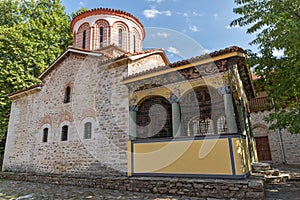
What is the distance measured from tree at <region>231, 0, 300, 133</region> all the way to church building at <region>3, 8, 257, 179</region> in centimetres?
83

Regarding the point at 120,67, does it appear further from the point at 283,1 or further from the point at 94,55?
the point at 283,1

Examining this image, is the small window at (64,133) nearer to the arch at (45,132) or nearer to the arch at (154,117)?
the arch at (45,132)

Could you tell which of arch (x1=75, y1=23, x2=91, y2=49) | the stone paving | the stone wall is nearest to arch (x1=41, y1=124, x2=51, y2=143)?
the stone paving

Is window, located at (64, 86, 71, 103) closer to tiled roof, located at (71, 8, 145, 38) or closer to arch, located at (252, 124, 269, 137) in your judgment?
tiled roof, located at (71, 8, 145, 38)

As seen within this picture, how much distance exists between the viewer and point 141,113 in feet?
24.6

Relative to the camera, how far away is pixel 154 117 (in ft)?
27.3

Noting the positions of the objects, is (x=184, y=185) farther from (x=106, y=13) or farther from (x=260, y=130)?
(x=260, y=130)

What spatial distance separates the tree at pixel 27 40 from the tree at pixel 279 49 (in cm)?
1303

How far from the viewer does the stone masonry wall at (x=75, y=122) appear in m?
7.57

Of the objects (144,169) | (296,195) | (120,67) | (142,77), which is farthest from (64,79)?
(296,195)

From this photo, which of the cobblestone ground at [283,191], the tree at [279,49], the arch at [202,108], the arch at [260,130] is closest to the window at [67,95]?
the arch at [202,108]

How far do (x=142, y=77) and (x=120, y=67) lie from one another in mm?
1370

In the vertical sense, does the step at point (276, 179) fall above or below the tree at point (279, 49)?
below

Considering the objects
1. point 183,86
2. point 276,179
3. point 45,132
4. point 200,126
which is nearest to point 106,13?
point 45,132
